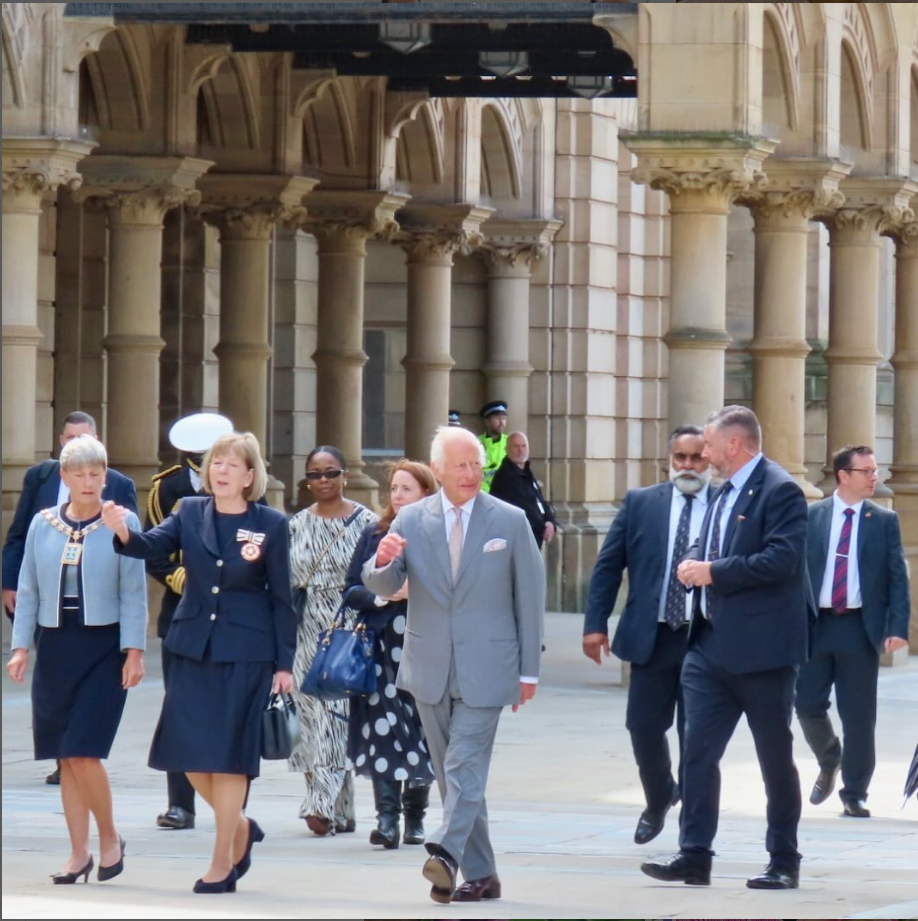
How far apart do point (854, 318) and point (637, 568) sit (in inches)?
418

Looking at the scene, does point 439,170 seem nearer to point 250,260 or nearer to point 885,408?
point 250,260

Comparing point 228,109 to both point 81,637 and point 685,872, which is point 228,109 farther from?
point 685,872

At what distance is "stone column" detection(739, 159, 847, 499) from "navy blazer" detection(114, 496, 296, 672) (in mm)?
9844

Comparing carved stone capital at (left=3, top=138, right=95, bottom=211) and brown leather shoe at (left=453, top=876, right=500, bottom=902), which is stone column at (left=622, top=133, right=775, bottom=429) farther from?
brown leather shoe at (left=453, top=876, right=500, bottom=902)

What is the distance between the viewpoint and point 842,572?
1234 centimetres

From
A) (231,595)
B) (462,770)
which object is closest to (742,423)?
(462,770)

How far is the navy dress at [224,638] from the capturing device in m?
9.04

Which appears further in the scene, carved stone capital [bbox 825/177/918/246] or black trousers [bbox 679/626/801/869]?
carved stone capital [bbox 825/177/918/246]

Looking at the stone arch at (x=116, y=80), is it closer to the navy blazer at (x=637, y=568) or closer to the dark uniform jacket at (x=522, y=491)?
the dark uniform jacket at (x=522, y=491)

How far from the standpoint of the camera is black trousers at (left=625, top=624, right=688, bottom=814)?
1044cm

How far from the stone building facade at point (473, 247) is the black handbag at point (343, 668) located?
21.7 feet

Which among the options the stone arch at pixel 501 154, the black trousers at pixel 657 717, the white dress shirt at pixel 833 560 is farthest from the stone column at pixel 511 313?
the black trousers at pixel 657 717

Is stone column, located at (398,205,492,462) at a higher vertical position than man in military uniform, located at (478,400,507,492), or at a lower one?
higher

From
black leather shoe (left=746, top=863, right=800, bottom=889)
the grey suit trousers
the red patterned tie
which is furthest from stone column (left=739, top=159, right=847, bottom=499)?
the grey suit trousers
